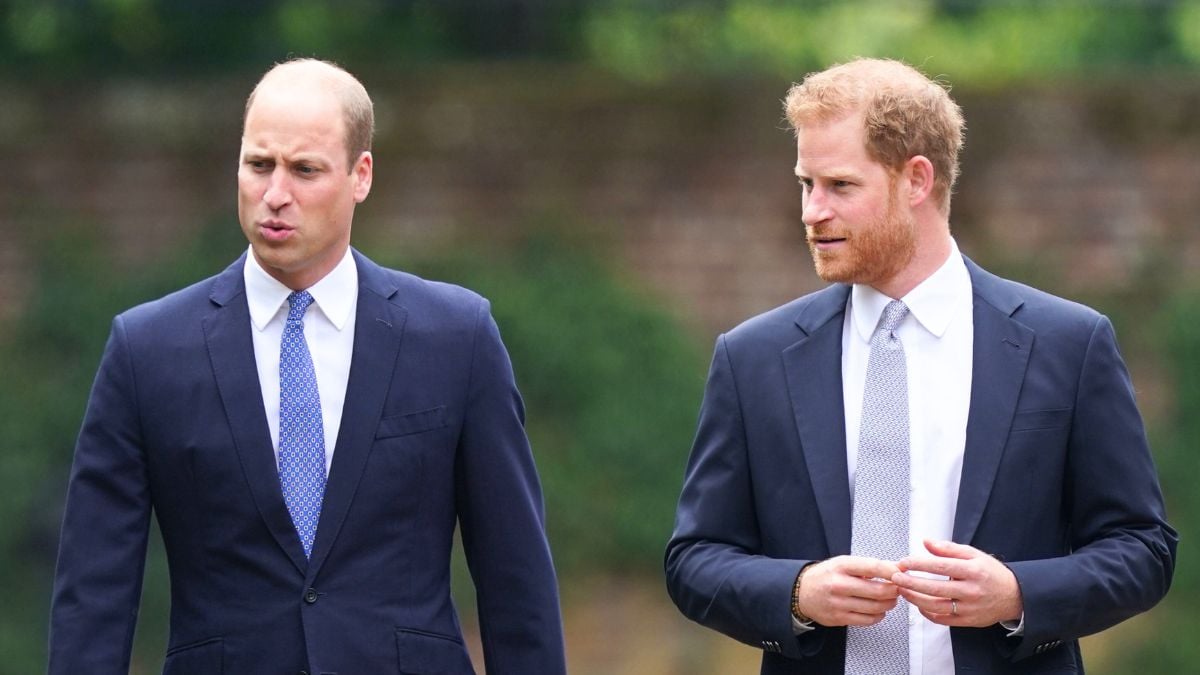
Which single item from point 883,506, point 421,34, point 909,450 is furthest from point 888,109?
point 421,34

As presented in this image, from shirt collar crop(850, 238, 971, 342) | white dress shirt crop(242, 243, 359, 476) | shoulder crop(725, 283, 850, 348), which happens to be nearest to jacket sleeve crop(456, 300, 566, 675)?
white dress shirt crop(242, 243, 359, 476)

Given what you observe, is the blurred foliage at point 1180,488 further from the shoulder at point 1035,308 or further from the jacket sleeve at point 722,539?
the jacket sleeve at point 722,539

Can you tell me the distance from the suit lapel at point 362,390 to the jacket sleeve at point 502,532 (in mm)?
186

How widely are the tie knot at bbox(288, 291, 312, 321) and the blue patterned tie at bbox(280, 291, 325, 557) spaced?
0.11 m

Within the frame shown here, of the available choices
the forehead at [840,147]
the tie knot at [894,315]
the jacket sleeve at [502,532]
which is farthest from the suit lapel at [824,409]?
the jacket sleeve at [502,532]

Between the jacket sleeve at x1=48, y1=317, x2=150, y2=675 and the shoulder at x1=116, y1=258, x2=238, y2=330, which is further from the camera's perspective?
the shoulder at x1=116, y1=258, x2=238, y2=330

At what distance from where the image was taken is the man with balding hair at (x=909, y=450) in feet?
13.2

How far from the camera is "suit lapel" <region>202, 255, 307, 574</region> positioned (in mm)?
4105

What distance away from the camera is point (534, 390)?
27.4ft

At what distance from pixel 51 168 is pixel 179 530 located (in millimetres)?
4738

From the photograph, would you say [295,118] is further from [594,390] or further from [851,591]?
[594,390]

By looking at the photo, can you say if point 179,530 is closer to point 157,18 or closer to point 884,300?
point 884,300

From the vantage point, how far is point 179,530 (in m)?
4.18

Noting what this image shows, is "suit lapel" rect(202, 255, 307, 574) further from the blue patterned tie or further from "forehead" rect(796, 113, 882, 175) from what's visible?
"forehead" rect(796, 113, 882, 175)
